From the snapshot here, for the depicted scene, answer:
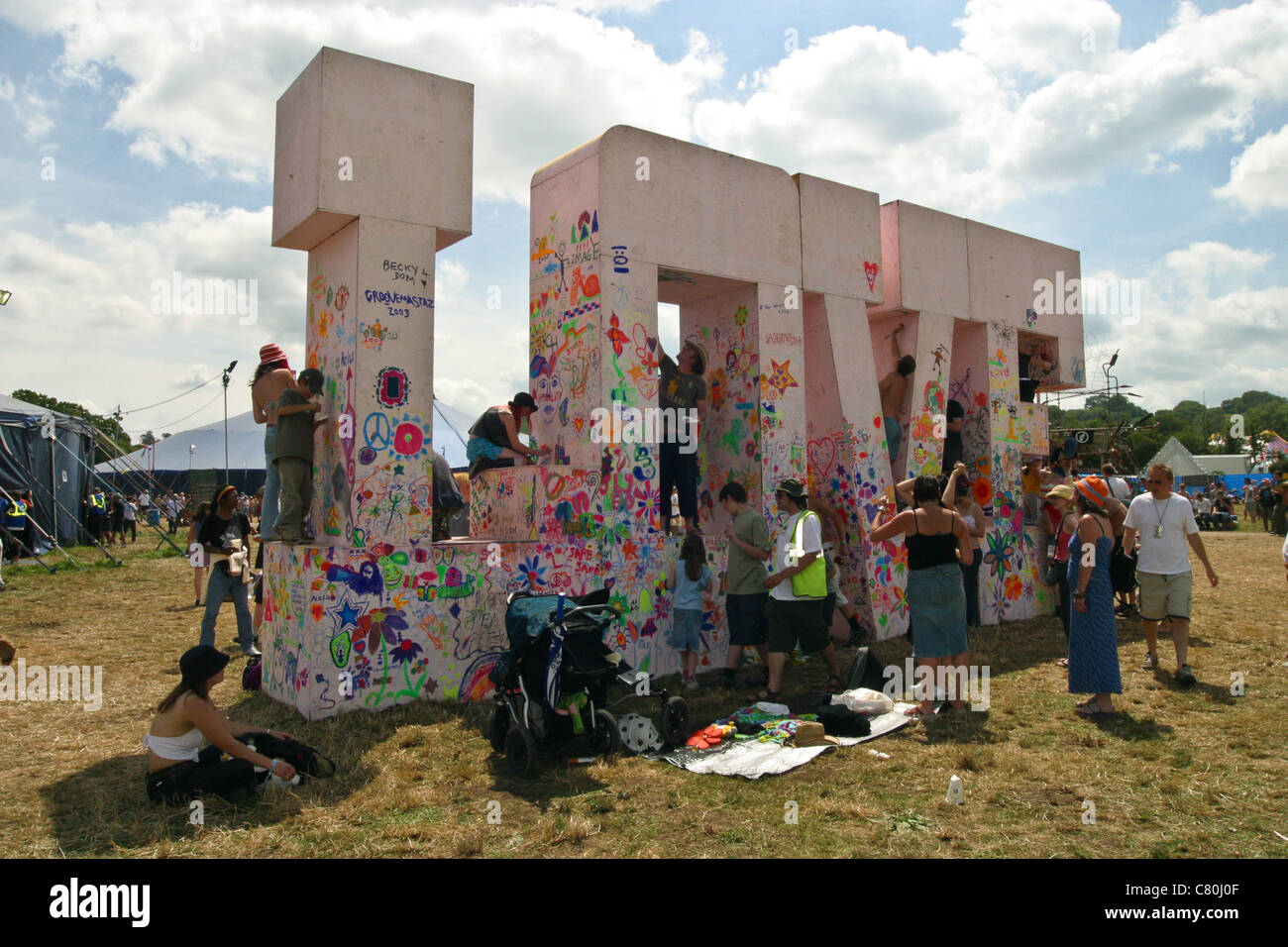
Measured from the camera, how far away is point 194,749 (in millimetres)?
5273

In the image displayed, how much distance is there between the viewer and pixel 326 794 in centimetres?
527

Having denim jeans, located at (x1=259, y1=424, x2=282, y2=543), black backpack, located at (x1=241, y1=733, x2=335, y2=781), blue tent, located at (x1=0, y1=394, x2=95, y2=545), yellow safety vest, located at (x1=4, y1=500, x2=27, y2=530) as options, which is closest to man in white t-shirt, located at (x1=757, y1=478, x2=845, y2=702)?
black backpack, located at (x1=241, y1=733, x2=335, y2=781)

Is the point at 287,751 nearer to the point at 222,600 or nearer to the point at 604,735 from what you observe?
the point at 604,735

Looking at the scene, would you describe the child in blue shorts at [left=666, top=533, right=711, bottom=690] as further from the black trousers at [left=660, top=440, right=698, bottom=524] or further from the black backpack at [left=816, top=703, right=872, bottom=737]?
the black backpack at [left=816, top=703, right=872, bottom=737]

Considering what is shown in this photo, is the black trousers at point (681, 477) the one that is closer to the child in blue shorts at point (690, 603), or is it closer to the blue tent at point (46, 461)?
the child in blue shorts at point (690, 603)

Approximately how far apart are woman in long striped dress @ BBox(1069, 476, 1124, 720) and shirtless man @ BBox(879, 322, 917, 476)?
442 cm

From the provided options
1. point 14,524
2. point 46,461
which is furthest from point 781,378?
point 46,461

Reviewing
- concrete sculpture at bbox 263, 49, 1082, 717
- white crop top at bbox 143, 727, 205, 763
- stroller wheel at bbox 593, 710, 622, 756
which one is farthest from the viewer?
concrete sculpture at bbox 263, 49, 1082, 717

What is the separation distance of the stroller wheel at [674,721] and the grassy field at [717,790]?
1.39 ft

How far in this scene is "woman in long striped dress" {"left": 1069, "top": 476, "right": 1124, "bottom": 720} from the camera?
6.76 metres

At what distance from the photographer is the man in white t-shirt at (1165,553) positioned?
7.81 metres

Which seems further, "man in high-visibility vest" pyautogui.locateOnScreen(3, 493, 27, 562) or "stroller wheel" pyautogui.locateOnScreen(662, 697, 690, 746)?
"man in high-visibility vest" pyautogui.locateOnScreen(3, 493, 27, 562)

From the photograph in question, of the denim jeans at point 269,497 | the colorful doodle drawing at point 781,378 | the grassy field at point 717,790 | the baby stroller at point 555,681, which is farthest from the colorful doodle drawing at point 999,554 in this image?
the denim jeans at point 269,497

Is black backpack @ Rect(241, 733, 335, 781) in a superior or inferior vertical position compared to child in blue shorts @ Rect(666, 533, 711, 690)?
inferior
